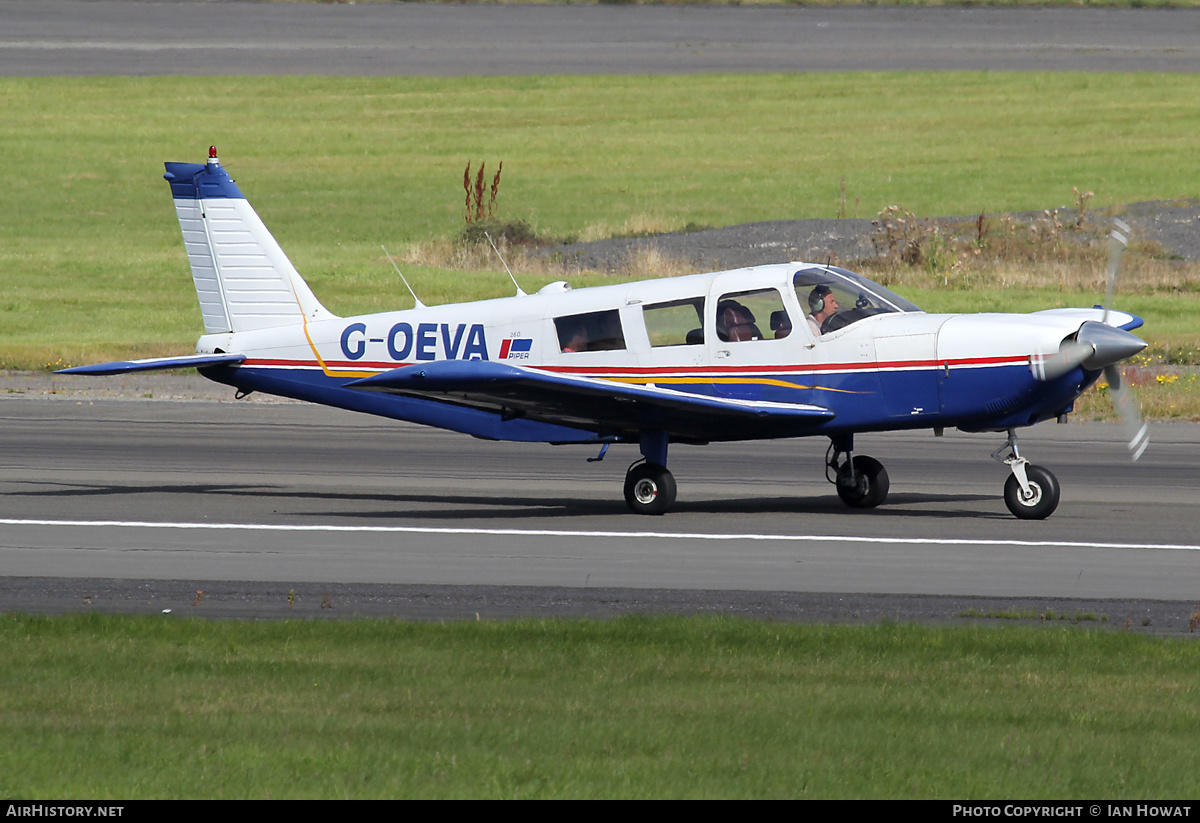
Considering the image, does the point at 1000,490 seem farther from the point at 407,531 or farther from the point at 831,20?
the point at 831,20

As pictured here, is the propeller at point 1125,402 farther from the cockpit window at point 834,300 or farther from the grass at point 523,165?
the grass at point 523,165

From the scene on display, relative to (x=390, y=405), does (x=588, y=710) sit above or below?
below

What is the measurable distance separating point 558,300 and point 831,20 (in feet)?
180

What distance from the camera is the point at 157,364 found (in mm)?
15086

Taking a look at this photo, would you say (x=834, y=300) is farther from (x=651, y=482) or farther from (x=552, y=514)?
(x=552, y=514)

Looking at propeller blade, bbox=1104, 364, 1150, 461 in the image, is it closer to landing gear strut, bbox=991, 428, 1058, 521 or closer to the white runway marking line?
landing gear strut, bbox=991, 428, 1058, 521

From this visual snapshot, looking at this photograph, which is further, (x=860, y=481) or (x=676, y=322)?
(x=860, y=481)

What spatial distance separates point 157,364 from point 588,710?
9.16 meters

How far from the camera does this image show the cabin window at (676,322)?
14320 millimetres

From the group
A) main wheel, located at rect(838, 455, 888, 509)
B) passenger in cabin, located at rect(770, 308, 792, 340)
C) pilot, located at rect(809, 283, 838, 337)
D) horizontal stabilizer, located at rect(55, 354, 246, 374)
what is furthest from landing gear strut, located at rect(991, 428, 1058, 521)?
horizontal stabilizer, located at rect(55, 354, 246, 374)

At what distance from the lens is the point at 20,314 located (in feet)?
108

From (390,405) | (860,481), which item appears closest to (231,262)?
(390,405)

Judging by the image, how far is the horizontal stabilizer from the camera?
49.3ft

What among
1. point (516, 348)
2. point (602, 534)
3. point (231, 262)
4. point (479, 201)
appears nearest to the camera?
point (602, 534)
